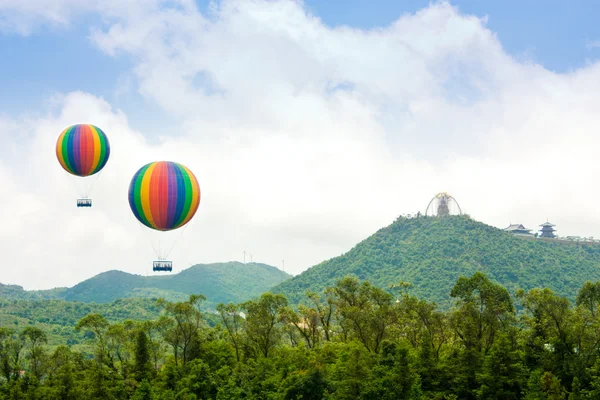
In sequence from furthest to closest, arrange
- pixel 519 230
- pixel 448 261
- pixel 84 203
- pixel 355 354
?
1. pixel 519 230
2. pixel 448 261
3. pixel 84 203
4. pixel 355 354

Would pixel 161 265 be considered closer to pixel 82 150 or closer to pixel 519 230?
pixel 82 150

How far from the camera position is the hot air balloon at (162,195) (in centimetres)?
5347

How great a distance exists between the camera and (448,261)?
475ft

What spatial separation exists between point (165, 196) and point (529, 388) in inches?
1203

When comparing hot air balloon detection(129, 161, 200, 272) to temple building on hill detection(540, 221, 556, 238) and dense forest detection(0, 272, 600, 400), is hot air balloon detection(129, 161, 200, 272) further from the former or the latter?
temple building on hill detection(540, 221, 556, 238)

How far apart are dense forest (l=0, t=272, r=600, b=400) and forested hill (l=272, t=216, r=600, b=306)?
2817 inches

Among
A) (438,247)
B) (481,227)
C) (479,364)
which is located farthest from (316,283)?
(479,364)

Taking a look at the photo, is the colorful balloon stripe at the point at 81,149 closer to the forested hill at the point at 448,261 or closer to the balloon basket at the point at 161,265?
the balloon basket at the point at 161,265

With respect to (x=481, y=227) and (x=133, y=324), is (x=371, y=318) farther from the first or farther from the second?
(x=481, y=227)

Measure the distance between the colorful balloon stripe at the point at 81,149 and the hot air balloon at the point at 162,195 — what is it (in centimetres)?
1320

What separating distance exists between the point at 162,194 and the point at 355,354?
65.3 feet

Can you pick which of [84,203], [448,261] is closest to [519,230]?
[448,261]

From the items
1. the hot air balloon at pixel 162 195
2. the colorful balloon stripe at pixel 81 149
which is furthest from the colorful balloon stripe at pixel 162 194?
the colorful balloon stripe at pixel 81 149

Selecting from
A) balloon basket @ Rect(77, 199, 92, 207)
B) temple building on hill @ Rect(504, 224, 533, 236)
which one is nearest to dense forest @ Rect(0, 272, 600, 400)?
balloon basket @ Rect(77, 199, 92, 207)
